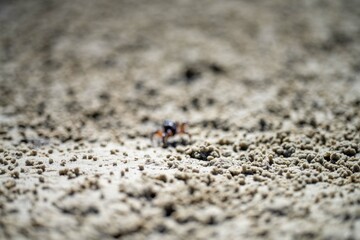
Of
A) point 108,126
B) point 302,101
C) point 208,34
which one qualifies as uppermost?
point 208,34

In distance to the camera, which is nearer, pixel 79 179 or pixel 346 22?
pixel 79 179

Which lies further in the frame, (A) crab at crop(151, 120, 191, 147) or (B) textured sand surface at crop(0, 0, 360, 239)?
(A) crab at crop(151, 120, 191, 147)

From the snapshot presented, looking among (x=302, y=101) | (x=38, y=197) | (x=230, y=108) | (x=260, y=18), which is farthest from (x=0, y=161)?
(x=260, y=18)

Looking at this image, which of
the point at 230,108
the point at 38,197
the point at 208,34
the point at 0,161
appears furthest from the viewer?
the point at 208,34

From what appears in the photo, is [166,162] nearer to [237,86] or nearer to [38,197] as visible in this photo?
[38,197]

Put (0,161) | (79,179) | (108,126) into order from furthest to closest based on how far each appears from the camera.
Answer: (108,126)
(0,161)
(79,179)

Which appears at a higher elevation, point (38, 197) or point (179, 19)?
point (179, 19)

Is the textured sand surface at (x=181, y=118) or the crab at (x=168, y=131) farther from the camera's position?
the crab at (x=168, y=131)

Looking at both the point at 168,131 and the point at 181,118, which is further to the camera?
the point at 181,118
